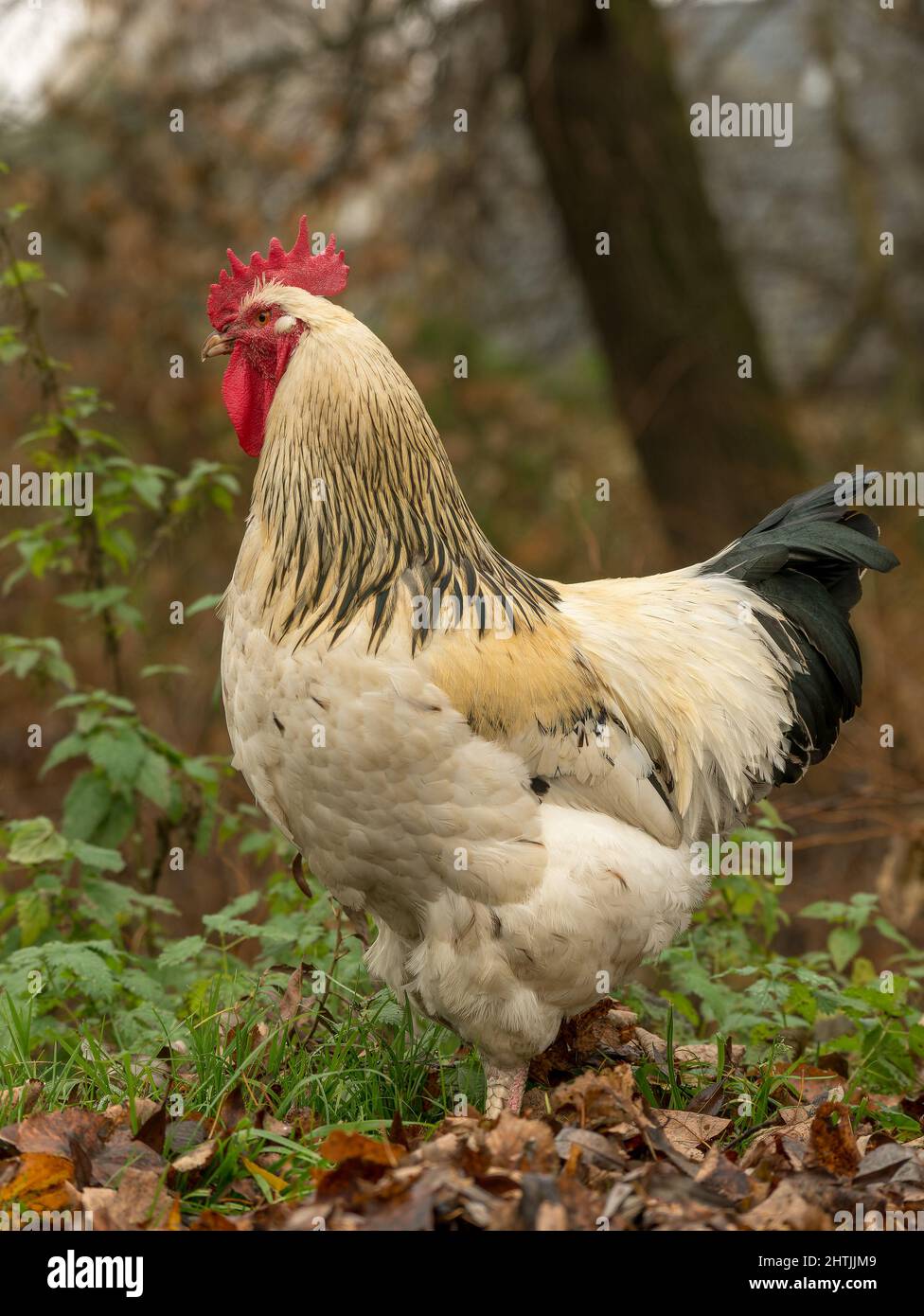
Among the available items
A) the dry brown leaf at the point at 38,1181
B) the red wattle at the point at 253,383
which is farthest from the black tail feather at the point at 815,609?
the dry brown leaf at the point at 38,1181

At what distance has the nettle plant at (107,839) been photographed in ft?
13.0

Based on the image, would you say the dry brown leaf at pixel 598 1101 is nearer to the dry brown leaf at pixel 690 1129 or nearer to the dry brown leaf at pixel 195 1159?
the dry brown leaf at pixel 690 1129

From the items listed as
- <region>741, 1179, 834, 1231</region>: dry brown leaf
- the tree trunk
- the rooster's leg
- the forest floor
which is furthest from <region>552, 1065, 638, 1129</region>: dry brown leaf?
the tree trunk

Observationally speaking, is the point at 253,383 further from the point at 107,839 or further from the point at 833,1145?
the point at 833,1145

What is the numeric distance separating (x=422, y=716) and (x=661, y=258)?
581cm

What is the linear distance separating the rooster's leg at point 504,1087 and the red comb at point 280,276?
2225mm

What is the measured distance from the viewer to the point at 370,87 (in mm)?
8883

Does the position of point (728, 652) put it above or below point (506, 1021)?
above

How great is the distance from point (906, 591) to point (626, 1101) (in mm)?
6510

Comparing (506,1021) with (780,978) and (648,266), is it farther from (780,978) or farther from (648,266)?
(648,266)

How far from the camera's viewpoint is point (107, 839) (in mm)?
4605

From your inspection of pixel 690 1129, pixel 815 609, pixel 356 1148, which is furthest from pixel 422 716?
pixel 815 609
